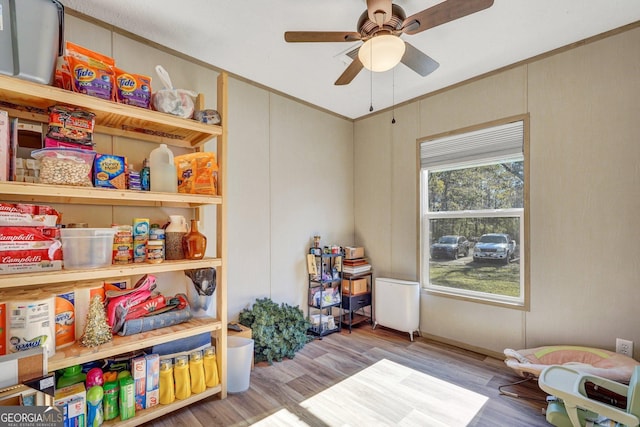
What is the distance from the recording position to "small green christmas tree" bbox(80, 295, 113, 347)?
63.4 inches

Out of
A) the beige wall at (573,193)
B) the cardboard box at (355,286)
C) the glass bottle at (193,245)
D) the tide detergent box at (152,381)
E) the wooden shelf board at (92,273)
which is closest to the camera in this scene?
the wooden shelf board at (92,273)

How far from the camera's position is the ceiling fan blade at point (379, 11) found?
1.53 metres

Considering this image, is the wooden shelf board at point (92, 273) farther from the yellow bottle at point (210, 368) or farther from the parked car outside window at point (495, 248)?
the parked car outside window at point (495, 248)

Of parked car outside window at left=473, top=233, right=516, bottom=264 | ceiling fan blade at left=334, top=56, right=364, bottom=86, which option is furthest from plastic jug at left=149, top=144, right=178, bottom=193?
parked car outside window at left=473, top=233, right=516, bottom=264

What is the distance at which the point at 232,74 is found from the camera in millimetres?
2738

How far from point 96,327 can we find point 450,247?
9.96 feet

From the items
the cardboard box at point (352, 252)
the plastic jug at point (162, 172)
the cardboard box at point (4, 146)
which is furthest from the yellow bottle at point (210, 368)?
the cardboard box at point (352, 252)

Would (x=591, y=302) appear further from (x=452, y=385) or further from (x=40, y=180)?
(x=40, y=180)

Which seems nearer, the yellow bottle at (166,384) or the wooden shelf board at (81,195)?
the wooden shelf board at (81,195)

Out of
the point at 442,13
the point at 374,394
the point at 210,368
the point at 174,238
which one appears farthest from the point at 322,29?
the point at 374,394

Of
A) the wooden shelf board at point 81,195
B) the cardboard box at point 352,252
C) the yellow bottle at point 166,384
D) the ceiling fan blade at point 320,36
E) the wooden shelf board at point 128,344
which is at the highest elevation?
the ceiling fan blade at point 320,36

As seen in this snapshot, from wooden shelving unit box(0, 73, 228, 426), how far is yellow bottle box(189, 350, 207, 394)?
4cm

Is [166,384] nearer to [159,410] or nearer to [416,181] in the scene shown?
[159,410]

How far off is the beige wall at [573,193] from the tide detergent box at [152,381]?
2604 mm
